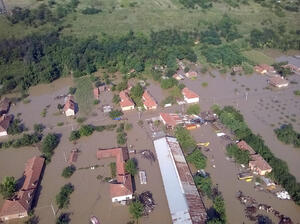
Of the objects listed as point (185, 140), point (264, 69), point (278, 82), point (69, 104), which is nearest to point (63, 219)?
point (185, 140)

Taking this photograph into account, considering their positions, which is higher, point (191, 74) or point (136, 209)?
point (191, 74)

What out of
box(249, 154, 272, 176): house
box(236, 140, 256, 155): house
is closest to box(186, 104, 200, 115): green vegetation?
box(236, 140, 256, 155): house

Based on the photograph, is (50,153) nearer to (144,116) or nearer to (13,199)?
(13,199)

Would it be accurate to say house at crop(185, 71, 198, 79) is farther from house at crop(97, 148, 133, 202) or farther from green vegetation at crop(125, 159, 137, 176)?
green vegetation at crop(125, 159, 137, 176)

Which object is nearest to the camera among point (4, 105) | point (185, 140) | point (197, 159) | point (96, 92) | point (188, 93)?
point (197, 159)

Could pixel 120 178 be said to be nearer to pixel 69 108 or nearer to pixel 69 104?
pixel 69 108

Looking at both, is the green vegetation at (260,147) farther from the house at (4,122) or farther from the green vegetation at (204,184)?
the house at (4,122)
